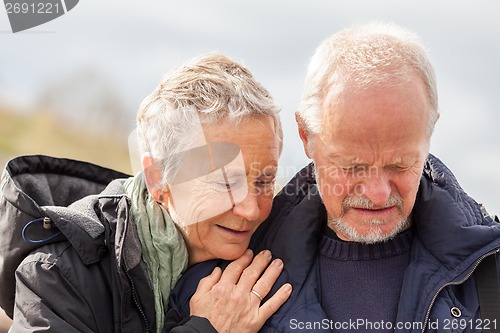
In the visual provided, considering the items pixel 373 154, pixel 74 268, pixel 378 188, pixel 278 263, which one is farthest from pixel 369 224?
pixel 74 268

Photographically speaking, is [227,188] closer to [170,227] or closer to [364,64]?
[170,227]

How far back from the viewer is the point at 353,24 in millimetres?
2836

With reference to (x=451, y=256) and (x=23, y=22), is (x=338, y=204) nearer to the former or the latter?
(x=451, y=256)

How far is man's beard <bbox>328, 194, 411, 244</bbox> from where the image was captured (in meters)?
2.68

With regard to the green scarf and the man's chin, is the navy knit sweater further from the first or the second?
the green scarf

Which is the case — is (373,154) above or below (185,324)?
above

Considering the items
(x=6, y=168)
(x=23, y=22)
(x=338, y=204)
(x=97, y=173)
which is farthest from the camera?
(x=23, y=22)

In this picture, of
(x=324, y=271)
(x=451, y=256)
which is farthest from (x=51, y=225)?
(x=451, y=256)

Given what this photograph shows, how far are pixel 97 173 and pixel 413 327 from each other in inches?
64.2

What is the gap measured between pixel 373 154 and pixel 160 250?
3.00 ft

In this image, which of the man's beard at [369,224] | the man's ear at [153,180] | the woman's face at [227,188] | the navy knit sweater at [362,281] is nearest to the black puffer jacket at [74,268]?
the man's ear at [153,180]

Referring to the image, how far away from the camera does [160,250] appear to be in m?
Answer: 2.90

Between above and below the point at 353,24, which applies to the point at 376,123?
below

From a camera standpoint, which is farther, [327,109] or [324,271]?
[324,271]
